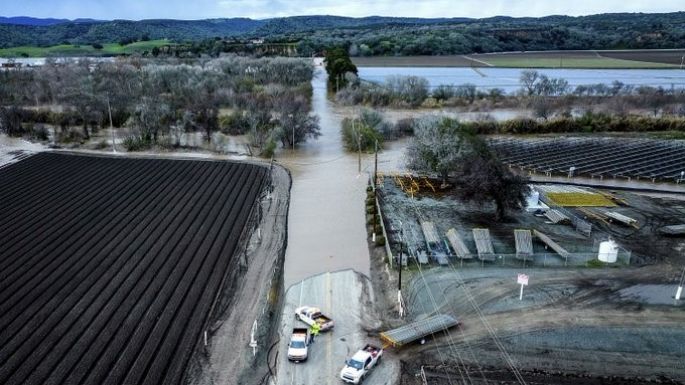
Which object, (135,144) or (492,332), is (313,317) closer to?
(492,332)

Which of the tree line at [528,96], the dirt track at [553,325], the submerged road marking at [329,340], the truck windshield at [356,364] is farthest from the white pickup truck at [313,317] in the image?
the tree line at [528,96]

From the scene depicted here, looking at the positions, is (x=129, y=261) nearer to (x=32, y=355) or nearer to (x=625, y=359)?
(x=32, y=355)

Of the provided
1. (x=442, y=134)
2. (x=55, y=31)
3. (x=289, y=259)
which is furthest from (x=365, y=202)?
(x=55, y=31)

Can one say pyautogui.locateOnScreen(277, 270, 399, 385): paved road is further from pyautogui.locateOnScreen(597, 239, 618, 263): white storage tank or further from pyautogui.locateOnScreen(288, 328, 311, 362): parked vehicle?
pyautogui.locateOnScreen(597, 239, 618, 263): white storage tank

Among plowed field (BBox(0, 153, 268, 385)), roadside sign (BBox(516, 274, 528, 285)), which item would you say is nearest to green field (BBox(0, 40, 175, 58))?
plowed field (BBox(0, 153, 268, 385))

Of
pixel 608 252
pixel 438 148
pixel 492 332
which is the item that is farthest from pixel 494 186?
pixel 492 332
